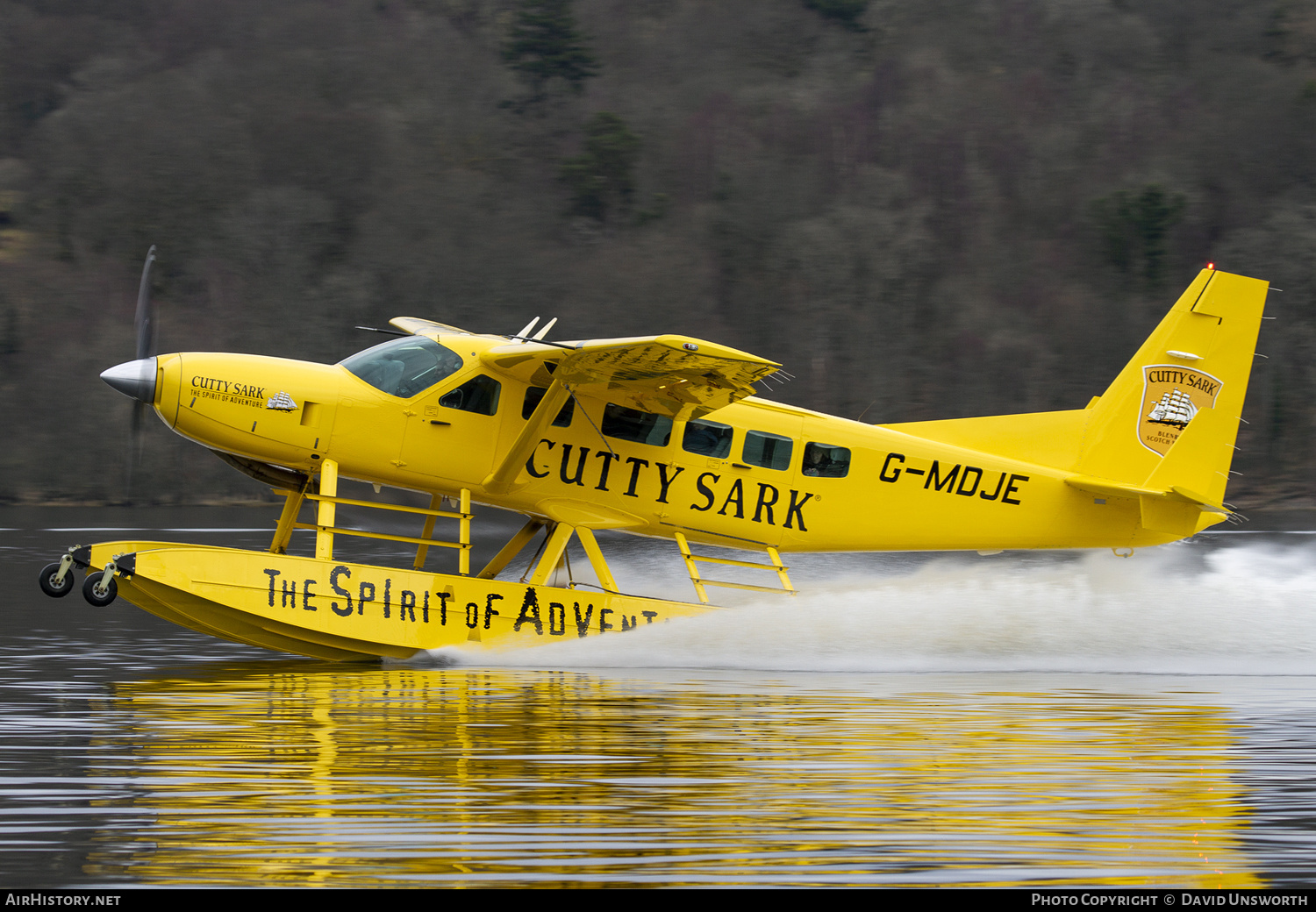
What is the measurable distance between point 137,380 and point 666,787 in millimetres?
6258

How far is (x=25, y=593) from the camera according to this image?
15.1 meters

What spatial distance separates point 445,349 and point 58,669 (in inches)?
152

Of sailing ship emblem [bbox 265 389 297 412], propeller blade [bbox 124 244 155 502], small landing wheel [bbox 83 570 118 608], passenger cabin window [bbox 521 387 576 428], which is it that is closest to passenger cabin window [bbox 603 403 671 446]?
passenger cabin window [bbox 521 387 576 428]

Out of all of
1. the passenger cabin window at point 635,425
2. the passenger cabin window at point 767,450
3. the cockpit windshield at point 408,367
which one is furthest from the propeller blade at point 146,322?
the passenger cabin window at point 767,450

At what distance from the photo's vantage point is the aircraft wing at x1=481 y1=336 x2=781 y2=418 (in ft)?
33.0

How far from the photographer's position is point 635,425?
11656mm

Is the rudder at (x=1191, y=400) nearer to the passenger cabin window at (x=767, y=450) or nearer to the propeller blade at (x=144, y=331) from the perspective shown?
the passenger cabin window at (x=767, y=450)

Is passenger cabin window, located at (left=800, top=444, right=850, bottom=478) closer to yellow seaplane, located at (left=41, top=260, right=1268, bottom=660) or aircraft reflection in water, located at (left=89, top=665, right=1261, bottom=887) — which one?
yellow seaplane, located at (left=41, top=260, right=1268, bottom=660)

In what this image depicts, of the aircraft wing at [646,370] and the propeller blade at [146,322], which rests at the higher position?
the propeller blade at [146,322]

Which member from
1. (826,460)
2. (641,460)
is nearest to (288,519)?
(641,460)

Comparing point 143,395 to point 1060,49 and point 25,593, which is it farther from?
point 1060,49

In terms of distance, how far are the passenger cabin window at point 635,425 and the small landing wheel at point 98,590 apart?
4133 mm

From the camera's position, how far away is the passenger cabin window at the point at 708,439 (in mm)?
11781

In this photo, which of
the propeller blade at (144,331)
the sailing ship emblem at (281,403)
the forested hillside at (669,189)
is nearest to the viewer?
the sailing ship emblem at (281,403)
